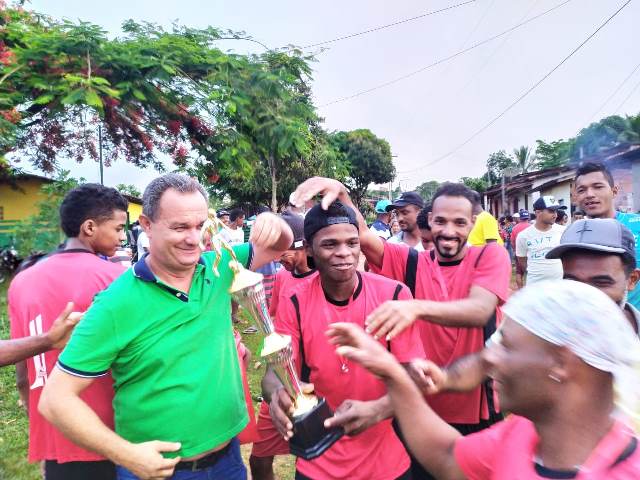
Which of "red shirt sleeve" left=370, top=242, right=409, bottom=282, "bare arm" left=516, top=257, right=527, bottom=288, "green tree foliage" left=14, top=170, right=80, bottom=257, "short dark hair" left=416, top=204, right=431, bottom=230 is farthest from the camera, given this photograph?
"green tree foliage" left=14, top=170, right=80, bottom=257

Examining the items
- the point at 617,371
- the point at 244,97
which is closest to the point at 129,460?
the point at 617,371

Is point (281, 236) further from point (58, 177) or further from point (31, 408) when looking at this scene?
point (58, 177)

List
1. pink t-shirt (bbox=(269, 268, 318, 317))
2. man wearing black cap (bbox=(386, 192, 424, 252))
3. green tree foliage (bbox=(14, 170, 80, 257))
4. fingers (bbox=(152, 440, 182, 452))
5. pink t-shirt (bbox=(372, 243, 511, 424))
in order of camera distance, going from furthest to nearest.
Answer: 1. green tree foliage (bbox=(14, 170, 80, 257))
2. man wearing black cap (bbox=(386, 192, 424, 252))
3. pink t-shirt (bbox=(269, 268, 318, 317))
4. pink t-shirt (bbox=(372, 243, 511, 424))
5. fingers (bbox=(152, 440, 182, 452))

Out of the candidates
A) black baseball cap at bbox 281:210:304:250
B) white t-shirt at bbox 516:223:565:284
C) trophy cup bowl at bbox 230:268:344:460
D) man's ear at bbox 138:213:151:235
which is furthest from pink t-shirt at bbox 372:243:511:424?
white t-shirt at bbox 516:223:565:284

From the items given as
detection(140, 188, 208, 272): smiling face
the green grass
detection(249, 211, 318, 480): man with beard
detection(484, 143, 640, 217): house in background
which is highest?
detection(484, 143, 640, 217): house in background

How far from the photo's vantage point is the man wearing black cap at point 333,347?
2.07 metres

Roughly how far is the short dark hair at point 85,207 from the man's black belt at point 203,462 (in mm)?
1421

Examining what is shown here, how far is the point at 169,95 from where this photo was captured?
8.85m

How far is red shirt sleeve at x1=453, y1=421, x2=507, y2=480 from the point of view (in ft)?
4.83

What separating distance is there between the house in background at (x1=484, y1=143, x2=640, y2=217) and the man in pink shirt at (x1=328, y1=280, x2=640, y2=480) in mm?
3818

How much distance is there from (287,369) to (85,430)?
2.48 feet

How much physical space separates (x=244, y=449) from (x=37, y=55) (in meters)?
7.30

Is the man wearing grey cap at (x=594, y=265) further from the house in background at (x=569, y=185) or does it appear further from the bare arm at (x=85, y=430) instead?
the house in background at (x=569, y=185)

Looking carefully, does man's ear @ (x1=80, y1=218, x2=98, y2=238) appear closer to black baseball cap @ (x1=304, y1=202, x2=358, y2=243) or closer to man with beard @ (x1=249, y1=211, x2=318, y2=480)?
man with beard @ (x1=249, y1=211, x2=318, y2=480)
